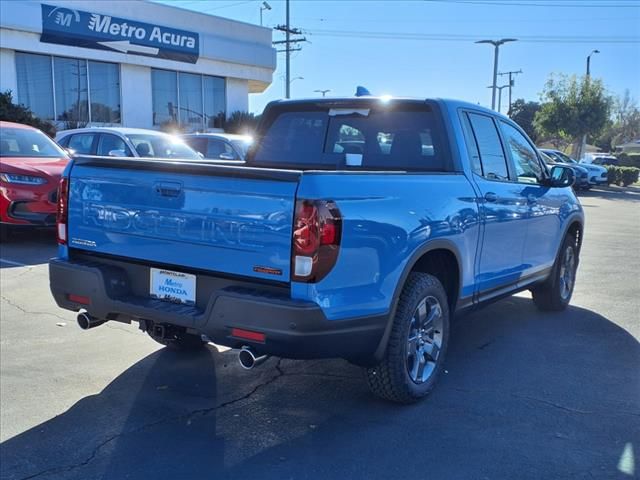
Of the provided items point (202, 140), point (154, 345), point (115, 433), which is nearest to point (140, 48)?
point (202, 140)

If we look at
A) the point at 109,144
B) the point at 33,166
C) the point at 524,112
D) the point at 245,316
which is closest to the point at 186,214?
the point at 245,316

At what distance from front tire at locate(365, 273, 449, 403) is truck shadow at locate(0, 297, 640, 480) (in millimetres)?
158

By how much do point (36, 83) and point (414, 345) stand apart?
2068 centimetres

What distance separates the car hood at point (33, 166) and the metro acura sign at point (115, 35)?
13.1 metres

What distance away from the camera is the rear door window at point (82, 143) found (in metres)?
11.9

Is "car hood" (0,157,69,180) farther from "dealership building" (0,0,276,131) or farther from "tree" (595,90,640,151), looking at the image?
"tree" (595,90,640,151)

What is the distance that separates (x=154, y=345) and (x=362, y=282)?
98.2 inches

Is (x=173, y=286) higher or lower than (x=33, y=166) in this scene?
lower

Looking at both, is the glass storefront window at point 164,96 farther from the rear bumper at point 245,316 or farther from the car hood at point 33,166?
the rear bumper at point 245,316

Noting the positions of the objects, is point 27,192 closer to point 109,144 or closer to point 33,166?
point 33,166

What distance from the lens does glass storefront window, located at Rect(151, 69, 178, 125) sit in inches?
985

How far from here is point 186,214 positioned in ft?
11.9

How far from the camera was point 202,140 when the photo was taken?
1417 cm

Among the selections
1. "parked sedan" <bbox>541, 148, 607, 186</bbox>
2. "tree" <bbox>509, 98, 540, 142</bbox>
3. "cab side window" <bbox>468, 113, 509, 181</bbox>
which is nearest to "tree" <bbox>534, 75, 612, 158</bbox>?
"parked sedan" <bbox>541, 148, 607, 186</bbox>
